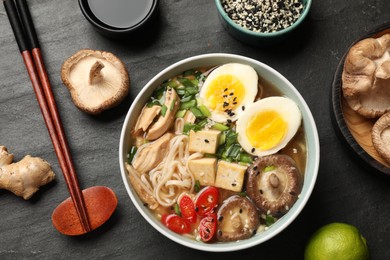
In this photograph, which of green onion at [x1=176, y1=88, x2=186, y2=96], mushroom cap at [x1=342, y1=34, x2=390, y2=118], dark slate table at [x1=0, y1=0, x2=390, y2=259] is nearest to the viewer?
mushroom cap at [x1=342, y1=34, x2=390, y2=118]

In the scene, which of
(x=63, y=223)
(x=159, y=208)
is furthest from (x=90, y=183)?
(x=159, y=208)

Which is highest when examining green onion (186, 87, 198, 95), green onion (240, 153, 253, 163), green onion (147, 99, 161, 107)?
green onion (186, 87, 198, 95)

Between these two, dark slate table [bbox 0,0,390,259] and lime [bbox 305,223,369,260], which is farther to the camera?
dark slate table [bbox 0,0,390,259]

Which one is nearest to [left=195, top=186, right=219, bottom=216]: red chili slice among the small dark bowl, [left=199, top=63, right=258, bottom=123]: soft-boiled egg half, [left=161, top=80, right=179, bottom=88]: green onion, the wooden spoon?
[left=199, top=63, right=258, bottom=123]: soft-boiled egg half

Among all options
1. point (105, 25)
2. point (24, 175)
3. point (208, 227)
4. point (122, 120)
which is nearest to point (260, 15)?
point (105, 25)

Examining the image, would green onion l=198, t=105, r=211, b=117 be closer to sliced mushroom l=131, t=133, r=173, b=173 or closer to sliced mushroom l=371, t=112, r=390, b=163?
sliced mushroom l=131, t=133, r=173, b=173

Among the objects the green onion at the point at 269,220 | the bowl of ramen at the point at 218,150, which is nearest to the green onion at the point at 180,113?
the bowl of ramen at the point at 218,150
